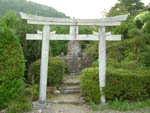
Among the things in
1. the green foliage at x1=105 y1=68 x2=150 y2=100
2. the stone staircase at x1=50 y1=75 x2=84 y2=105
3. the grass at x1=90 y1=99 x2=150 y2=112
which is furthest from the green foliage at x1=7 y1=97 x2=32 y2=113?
the green foliage at x1=105 y1=68 x2=150 y2=100

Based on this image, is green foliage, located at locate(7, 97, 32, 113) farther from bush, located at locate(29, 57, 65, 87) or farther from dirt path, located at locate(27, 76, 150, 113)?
bush, located at locate(29, 57, 65, 87)

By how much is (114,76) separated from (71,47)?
28.7ft

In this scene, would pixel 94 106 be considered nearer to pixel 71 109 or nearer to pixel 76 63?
pixel 71 109

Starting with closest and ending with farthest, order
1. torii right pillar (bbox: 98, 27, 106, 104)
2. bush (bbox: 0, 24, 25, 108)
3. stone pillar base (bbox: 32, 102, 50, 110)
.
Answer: bush (bbox: 0, 24, 25, 108)
stone pillar base (bbox: 32, 102, 50, 110)
torii right pillar (bbox: 98, 27, 106, 104)

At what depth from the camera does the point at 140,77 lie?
498 cm

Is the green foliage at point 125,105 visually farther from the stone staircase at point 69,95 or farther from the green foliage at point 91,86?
the stone staircase at point 69,95

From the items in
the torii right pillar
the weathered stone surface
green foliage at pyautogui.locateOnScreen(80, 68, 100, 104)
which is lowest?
green foliage at pyautogui.locateOnScreen(80, 68, 100, 104)

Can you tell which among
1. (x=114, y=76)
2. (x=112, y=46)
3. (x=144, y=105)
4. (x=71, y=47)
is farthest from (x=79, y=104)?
(x=71, y=47)

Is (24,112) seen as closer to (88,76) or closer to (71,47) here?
(88,76)

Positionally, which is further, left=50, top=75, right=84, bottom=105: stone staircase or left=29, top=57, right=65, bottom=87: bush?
left=29, top=57, right=65, bottom=87: bush

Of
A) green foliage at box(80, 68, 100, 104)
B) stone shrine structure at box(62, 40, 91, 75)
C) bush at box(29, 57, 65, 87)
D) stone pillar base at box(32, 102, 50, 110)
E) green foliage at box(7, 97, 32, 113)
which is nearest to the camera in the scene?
green foliage at box(7, 97, 32, 113)

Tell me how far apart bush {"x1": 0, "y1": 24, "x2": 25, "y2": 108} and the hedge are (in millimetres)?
2240

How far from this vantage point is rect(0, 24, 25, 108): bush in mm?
4297

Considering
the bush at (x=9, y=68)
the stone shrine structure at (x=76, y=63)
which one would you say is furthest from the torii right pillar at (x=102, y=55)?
the stone shrine structure at (x=76, y=63)
